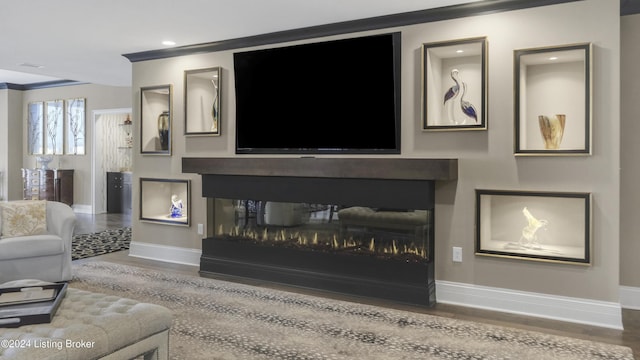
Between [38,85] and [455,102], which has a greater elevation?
[38,85]

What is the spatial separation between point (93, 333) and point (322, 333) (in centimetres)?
146

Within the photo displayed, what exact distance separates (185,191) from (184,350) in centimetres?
277

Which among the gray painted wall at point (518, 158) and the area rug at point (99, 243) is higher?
the gray painted wall at point (518, 158)

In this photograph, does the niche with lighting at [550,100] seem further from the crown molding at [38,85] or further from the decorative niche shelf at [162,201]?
the crown molding at [38,85]

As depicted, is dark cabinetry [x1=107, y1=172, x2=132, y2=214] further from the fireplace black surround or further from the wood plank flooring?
the wood plank flooring

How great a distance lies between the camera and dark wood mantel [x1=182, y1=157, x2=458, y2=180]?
3516mm

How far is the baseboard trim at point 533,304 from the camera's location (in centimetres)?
322

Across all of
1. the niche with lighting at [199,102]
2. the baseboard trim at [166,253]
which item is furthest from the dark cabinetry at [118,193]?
the niche with lighting at [199,102]

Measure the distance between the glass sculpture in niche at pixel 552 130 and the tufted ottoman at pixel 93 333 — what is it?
2.87 m

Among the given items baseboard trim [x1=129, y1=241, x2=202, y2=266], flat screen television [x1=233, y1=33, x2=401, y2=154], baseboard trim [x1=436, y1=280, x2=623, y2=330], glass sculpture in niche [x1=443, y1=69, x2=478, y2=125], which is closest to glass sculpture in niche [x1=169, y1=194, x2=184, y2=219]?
baseboard trim [x1=129, y1=241, x2=202, y2=266]

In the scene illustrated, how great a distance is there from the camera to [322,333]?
299cm

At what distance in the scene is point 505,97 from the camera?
3.53m

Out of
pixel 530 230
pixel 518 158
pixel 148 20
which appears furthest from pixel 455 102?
pixel 148 20

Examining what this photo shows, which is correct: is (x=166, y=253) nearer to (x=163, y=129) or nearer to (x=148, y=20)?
(x=163, y=129)
